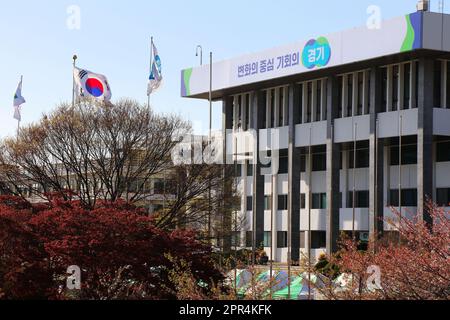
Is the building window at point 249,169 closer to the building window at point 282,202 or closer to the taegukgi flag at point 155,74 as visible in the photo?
the building window at point 282,202

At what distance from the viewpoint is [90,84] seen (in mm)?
61062

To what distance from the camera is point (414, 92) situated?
192 feet

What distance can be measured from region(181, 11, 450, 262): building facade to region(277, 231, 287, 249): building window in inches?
3.7

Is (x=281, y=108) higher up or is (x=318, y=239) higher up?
(x=281, y=108)

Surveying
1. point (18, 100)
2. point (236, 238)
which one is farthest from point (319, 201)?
point (18, 100)

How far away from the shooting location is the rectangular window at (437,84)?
191 feet

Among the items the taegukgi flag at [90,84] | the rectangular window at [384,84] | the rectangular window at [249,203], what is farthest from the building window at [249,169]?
the taegukgi flag at [90,84]

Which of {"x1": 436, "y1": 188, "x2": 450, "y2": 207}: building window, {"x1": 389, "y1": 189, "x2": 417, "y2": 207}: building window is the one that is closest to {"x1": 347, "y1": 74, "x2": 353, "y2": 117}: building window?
{"x1": 389, "y1": 189, "x2": 417, "y2": 207}: building window

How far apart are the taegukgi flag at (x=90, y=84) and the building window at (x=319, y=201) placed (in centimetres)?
1795

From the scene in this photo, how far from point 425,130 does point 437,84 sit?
3.55 metres

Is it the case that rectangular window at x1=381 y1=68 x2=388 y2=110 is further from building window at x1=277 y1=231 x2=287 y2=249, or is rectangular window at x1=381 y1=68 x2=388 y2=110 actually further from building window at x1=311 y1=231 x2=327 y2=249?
building window at x1=277 y1=231 x2=287 y2=249

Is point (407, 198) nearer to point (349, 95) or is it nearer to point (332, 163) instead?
point (332, 163)

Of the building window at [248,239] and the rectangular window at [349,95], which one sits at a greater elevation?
the rectangular window at [349,95]

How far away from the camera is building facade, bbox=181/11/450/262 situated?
5697 centimetres
